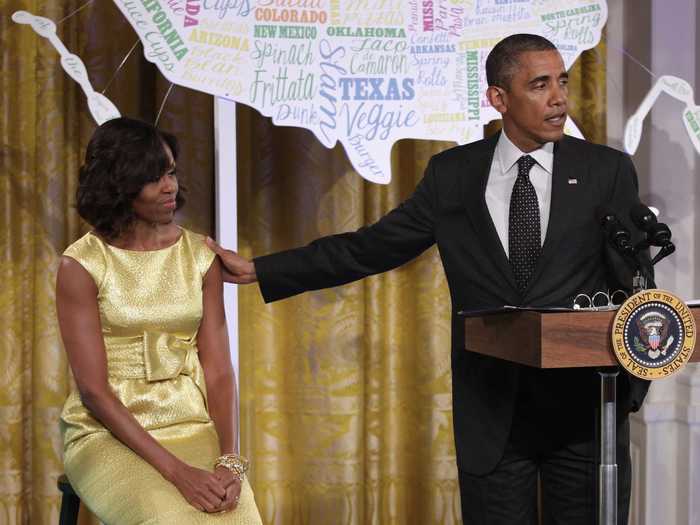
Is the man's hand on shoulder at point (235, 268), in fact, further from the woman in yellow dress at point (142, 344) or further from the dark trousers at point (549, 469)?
the dark trousers at point (549, 469)

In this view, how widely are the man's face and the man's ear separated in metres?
0.01

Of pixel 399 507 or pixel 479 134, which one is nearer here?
pixel 479 134

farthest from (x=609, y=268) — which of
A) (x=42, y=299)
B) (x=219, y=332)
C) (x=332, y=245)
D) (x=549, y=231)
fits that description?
(x=42, y=299)

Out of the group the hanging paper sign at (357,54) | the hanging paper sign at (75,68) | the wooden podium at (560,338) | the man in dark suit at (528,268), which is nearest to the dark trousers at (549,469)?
the man in dark suit at (528,268)

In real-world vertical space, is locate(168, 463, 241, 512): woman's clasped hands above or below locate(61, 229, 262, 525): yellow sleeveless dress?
below

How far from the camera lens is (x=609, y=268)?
2182 millimetres

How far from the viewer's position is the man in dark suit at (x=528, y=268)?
2.18 meters

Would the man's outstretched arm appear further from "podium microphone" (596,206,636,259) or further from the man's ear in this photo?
"podium microphone" (596,206,636,259)

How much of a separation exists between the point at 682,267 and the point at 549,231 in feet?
4.47

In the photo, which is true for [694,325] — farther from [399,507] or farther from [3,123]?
[3,123]

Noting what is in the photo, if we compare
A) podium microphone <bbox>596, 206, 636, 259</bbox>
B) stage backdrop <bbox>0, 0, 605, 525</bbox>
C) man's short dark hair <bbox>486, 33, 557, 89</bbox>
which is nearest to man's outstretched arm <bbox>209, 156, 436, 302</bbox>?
man's short dark hair <bbox>486, 33, 557, 89</bbox>

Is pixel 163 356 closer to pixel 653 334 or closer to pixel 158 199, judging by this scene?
pixel 158 199

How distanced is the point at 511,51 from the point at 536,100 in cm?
16

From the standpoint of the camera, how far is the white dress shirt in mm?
2248
